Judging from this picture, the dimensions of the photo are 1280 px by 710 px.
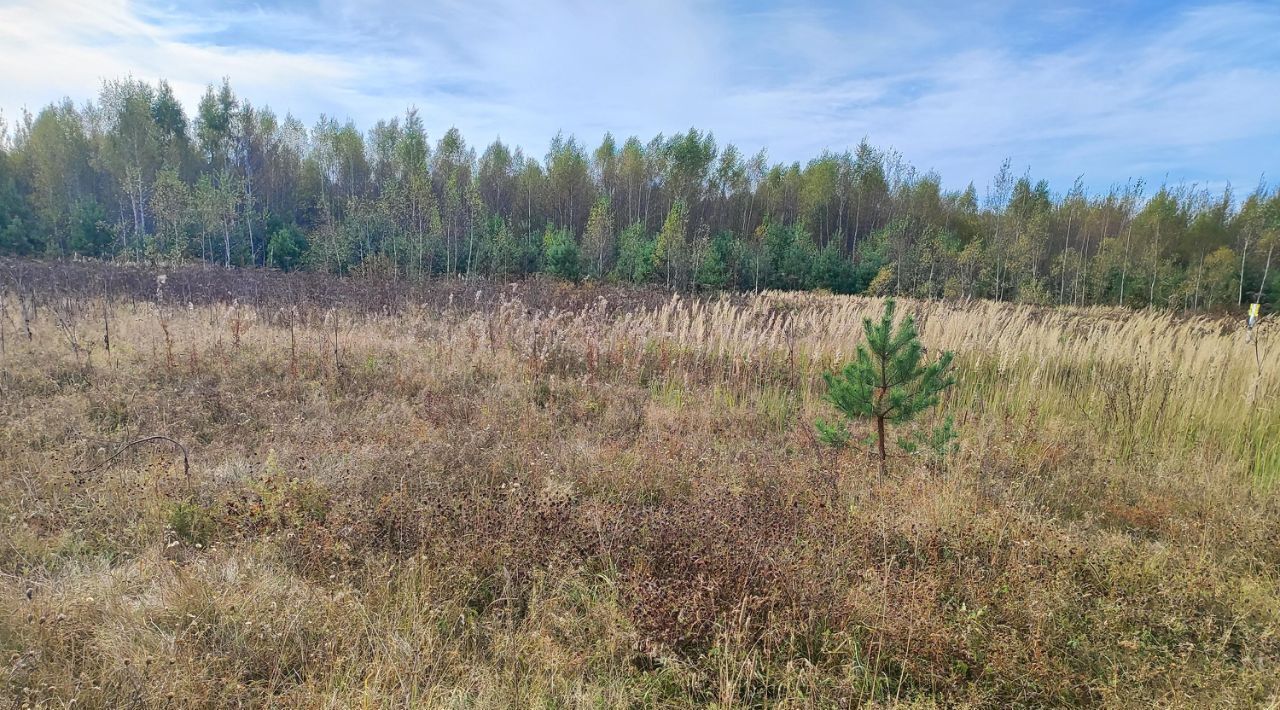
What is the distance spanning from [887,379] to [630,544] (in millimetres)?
1850

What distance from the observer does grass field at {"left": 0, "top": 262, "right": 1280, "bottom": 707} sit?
83.4 inches

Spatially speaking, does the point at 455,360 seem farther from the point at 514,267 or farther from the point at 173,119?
the point at 173,119

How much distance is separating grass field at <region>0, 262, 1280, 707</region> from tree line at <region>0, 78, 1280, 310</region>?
18.5 meters

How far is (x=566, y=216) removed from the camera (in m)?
40.5

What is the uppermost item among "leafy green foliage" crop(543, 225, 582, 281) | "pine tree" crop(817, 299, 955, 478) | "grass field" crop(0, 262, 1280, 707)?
"leafy green foliage" crop(543, 225, 582, 281)

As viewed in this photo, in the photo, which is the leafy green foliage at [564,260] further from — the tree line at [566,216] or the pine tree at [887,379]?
the pine tree at [887,379]

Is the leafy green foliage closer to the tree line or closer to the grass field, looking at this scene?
the tree line

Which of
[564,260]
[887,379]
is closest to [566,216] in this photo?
[564,260]

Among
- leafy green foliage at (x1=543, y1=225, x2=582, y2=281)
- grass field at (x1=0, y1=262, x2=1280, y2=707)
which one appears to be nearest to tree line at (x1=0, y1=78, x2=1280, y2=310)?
leafy green foliage at (x1=543, y1=225, x2=582, y2=281)

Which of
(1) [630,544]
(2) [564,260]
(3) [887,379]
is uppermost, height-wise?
(2) [564,260]

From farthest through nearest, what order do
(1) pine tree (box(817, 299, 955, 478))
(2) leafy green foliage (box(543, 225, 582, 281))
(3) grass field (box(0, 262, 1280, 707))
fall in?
1. (2) leafy green foliage (box(543, 225, 582, 281))
2. (1) pine tree (box(817, 299, 955, 478))
3. (3) grass field (box(0, 262, 1280, 707))

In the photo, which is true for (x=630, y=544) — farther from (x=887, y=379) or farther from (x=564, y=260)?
(x=564, y=260)

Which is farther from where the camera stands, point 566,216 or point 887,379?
point 566,216

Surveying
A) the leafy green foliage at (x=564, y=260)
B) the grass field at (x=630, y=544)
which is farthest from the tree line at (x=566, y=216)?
the grass field at (x=630, y=544)
